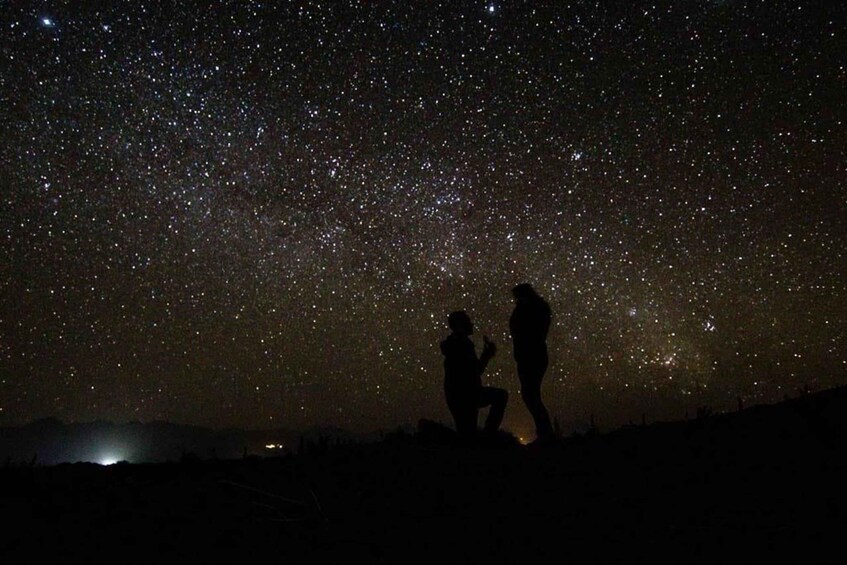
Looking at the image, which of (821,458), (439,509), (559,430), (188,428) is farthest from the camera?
(188,428)

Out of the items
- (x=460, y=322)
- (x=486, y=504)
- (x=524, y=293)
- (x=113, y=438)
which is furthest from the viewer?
(x=113, y=438)

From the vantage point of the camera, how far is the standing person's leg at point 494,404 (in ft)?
18.3

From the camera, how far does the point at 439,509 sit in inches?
119

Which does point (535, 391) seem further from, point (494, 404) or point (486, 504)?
point (486, 504)

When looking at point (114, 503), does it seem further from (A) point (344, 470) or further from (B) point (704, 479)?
(B) point (704, 479)

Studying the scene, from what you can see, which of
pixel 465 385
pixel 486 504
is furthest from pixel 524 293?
pixel 486 504

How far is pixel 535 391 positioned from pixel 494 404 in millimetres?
480

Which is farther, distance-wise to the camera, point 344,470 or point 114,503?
point 344,470

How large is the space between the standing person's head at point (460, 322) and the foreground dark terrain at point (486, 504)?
4.74 ft

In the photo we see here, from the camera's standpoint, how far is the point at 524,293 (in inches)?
233

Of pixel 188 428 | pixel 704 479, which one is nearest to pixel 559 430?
pixel 704 479

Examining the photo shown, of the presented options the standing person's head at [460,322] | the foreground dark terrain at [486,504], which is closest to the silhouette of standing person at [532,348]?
the standing person's head at [460,322]

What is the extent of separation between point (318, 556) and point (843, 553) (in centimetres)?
213

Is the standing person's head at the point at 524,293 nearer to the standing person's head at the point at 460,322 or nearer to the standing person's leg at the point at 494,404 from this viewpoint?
the standing person's head at the point at 460,322
